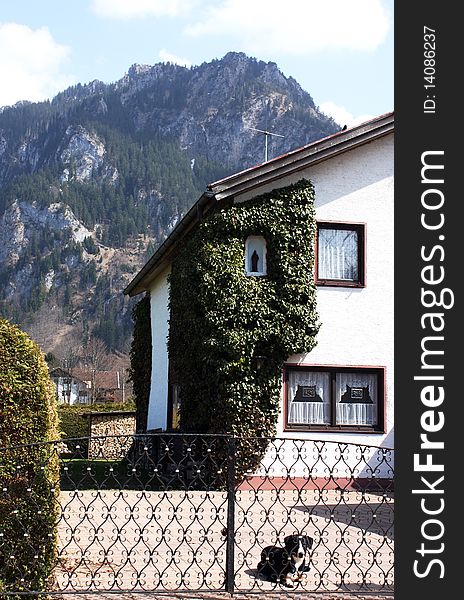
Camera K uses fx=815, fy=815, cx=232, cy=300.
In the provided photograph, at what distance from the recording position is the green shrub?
650 cm

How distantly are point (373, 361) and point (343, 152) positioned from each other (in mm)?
4346

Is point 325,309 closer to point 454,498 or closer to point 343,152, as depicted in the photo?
point 343,152

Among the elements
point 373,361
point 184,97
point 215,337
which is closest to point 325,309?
point 373,361

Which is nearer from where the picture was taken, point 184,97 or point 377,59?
point 377,59

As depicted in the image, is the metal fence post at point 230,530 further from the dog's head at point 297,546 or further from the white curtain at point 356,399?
the white curtain at point 356,399

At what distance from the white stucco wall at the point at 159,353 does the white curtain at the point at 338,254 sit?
4592 millimetres

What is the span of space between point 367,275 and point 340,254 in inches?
28.1

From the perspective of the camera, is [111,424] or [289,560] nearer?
[289,560]

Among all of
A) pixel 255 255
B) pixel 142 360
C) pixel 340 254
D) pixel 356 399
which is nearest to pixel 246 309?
pixel 255 255

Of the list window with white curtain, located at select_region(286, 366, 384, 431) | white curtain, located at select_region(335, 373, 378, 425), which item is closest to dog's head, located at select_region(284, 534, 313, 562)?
window with white curtain, located at select_region(286, 366, 384, 431)

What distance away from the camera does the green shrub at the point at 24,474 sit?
21.3 feet

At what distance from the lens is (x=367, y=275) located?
1675 cm

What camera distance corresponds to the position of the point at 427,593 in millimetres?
5344

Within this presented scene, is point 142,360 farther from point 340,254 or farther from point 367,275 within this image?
A: point 367,275
